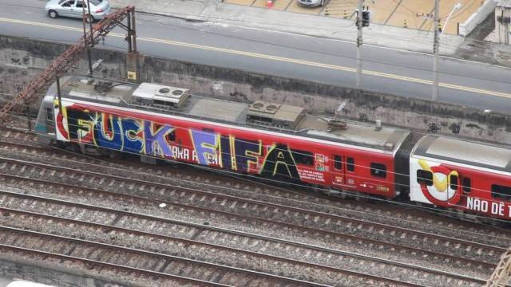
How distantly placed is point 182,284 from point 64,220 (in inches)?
264

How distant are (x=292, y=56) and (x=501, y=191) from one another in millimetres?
17806

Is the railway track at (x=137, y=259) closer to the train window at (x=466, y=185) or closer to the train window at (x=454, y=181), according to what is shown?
the train window at (x=454, y=181)

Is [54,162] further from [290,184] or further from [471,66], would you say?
[471,66]

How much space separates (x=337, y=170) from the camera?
4388 centimetres

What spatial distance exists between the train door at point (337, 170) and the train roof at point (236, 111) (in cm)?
68

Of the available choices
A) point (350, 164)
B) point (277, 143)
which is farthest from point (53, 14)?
point (350, 164)

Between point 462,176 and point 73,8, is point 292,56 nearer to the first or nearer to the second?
point 73,8

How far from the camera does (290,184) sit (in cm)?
4572

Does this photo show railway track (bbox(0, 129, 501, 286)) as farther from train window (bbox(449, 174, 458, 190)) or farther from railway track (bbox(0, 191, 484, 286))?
train window (bbox(449, 174, 458, 190))

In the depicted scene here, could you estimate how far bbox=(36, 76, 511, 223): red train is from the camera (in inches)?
1647

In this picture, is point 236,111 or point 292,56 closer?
point 236,111

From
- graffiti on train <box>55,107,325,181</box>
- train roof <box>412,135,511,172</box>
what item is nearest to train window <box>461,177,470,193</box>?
train roof <box>412,135,511,172</box>

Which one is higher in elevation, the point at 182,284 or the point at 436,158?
the point at 436,158

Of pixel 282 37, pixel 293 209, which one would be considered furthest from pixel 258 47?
pixel 293 209
